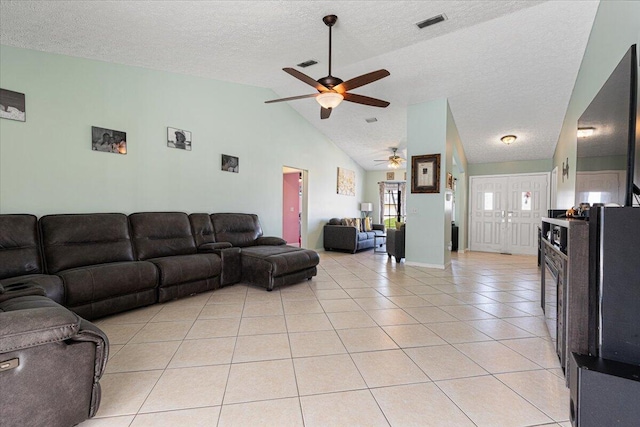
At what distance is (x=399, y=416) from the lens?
1458mm

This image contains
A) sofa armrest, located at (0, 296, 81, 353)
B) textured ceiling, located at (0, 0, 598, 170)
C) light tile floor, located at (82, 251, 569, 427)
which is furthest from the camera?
textured ceiling, located at (0, 0, 598, 170)

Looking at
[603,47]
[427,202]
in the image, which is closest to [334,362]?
[603,47]

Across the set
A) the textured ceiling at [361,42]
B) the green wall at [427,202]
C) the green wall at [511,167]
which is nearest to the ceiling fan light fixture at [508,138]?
the textured ceiling at [361,42]

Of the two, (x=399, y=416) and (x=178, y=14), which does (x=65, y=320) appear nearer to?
(x=399, y=416)

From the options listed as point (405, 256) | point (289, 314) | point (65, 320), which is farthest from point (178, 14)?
point (405, 256)

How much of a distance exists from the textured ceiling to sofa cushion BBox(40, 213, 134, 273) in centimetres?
181

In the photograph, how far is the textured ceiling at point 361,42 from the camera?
2805mm

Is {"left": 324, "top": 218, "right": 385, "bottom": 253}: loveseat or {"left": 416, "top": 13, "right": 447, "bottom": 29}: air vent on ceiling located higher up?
{"left": 416, "top": 13, "right": 447, "bottom": 29}: air vent on ceiling

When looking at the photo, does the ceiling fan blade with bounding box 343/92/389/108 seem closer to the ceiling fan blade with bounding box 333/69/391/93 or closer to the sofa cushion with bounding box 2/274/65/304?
the ceiling fan blade with bounding box 333/69/391/93

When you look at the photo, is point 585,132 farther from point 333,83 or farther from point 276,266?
point 276,266

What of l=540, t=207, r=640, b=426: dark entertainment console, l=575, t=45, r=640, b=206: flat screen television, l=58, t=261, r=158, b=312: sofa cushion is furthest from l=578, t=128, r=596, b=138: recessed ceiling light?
l=58, t=261, r=158, b=312: sofa cushion

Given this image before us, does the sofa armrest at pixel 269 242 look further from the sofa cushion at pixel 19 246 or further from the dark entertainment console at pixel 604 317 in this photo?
the dark entertainment console at pixel 604 317

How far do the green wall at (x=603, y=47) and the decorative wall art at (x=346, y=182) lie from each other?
4.93 m

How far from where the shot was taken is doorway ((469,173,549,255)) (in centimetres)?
711
